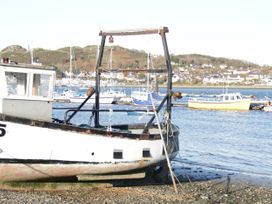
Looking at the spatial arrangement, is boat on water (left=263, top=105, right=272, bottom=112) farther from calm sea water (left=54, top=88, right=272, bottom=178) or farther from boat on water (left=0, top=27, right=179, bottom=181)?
boat on water (left=0, top=27, right=179, bottom=181)

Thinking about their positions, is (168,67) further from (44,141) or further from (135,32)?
(44,141)

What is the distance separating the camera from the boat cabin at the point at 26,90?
57.2 ft

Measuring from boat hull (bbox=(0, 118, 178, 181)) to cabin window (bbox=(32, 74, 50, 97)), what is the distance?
141cm

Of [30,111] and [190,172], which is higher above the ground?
[30,111]

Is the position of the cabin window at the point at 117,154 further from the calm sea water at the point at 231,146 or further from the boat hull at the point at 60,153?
the calm sea water at the point at 231,146

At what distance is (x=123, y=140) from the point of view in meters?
18.7

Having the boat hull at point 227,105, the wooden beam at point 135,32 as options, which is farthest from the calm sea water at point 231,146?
the boat hull at point 227,105

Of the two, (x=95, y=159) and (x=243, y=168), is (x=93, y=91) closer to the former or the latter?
(x=95, y=159)

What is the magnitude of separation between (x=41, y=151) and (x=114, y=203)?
2976mm

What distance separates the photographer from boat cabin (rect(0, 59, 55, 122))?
17438 millimetres

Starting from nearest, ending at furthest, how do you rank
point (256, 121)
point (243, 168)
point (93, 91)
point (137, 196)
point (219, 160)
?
point (137, 196), point (93, 91), point (243, 168), point (219, 160), point (256, 121)

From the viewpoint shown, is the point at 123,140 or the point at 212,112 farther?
the point at 212,112

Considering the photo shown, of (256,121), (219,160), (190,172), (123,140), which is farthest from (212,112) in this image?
(123,140)

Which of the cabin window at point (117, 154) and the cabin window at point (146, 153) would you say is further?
the cabin window at point (146, 153)
